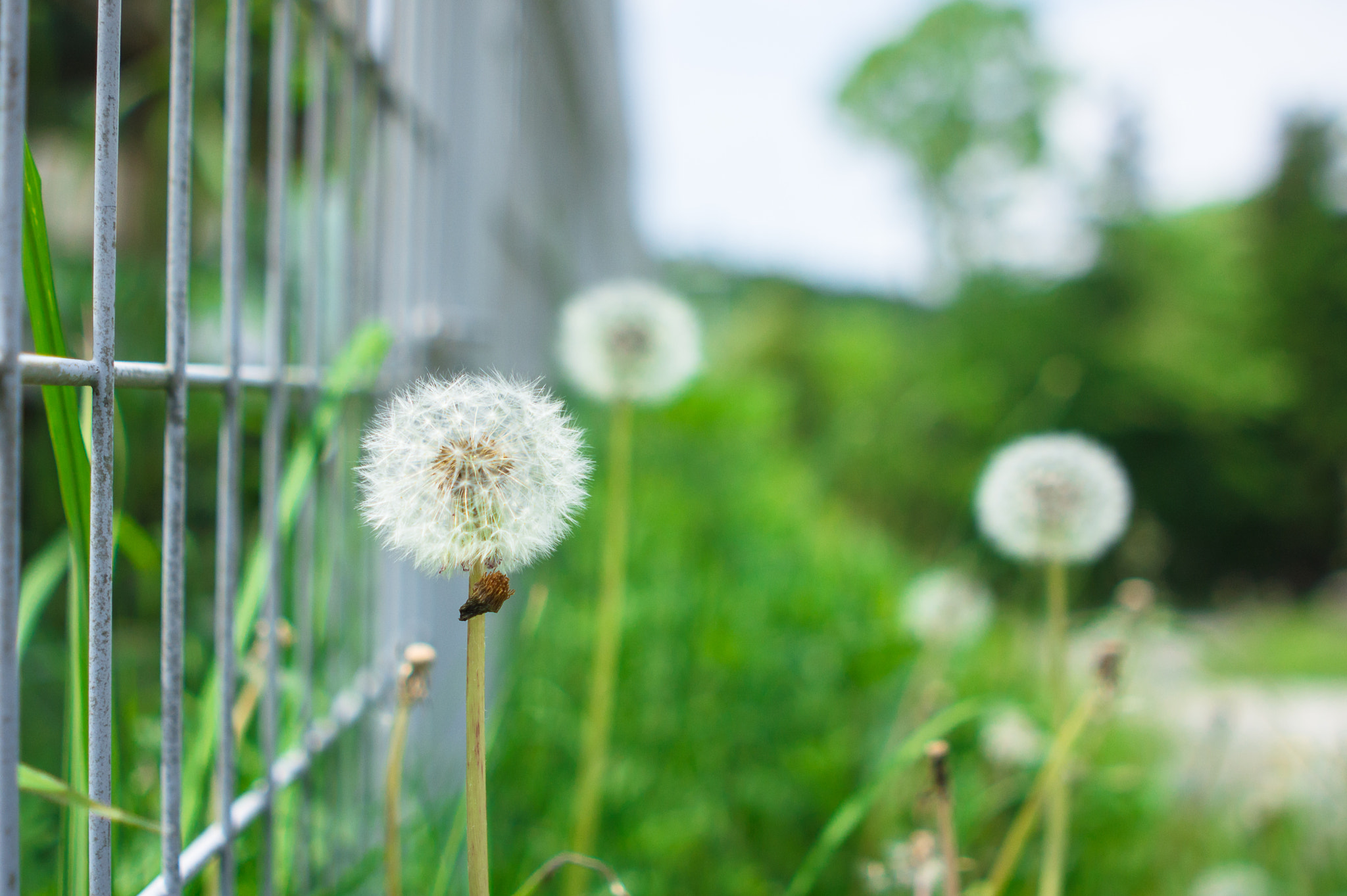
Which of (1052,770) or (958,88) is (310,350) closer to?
(1052,770)

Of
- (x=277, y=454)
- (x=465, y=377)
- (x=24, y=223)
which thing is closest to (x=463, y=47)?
(x=277, y=454)

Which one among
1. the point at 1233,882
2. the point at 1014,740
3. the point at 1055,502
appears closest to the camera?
the point at 1055,502

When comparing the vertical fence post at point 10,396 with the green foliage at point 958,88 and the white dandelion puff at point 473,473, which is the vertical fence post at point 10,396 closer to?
the white dandelion puff at point 473,473

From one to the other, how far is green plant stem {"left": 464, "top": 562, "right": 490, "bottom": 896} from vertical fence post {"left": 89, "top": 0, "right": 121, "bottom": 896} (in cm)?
29

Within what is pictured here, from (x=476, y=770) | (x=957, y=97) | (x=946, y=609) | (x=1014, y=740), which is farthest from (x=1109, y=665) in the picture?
(x=957, y=97)

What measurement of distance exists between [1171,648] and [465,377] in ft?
8.72

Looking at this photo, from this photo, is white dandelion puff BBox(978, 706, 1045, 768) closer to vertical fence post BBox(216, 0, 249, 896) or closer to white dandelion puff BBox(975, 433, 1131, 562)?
white dandelion puff BBox(975, 433, 1131, 562)

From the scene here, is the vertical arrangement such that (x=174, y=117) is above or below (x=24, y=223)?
above

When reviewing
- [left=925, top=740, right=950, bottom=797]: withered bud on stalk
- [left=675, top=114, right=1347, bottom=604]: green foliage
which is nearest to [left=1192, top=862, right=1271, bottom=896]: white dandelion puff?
[left=925, top=740, right=950, bottom=797]: withered bud on stalk

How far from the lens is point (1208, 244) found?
20328 millimetres

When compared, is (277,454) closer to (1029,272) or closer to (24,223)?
(24,223)

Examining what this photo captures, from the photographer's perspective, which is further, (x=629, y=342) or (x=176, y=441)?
(x=629, y=342)

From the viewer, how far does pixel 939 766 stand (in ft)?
2.26

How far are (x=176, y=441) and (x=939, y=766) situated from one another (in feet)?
2.20
